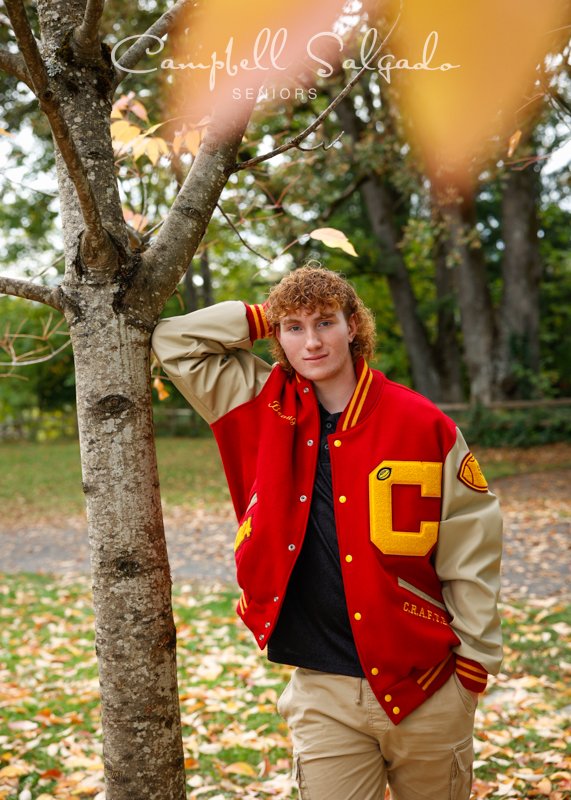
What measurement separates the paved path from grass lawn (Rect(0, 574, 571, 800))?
3.33 ft

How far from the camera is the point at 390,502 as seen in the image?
217 cm

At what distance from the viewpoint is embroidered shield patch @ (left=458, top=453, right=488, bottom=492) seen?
2.24 metres

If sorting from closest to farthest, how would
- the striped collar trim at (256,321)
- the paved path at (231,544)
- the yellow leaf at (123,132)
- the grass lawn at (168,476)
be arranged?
1. the striped collar trim at (256,321)
2. the yellow leaf at (123,132)
3. the paved path at (231,544)
4. the grass lawn at (168,476)

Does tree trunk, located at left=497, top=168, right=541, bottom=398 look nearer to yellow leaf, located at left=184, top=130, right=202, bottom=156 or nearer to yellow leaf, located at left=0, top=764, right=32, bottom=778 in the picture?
yellow leaf, located at left=184, top=130, right=202, bottom=156

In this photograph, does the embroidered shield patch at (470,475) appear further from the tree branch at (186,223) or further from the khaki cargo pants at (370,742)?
the tree branch at (186,223)

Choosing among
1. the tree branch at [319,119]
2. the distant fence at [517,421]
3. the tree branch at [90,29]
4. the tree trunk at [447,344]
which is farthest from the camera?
the tree trunk at [447,344]

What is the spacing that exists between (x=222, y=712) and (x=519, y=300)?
15202 mm

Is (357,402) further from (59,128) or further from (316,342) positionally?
(59,128)

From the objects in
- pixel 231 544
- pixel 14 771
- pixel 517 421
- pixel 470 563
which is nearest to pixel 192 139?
pixel 470 563

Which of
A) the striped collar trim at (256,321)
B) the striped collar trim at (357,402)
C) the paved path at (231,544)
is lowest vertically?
the paved path at (231,544)

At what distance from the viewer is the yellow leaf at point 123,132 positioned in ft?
9.93

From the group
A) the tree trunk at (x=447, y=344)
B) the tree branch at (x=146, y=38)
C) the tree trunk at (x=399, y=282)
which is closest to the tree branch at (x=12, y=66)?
the tree branch at (x=146, y=38)

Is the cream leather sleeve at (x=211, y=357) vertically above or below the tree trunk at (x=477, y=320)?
below

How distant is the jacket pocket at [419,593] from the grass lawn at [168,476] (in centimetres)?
1031
